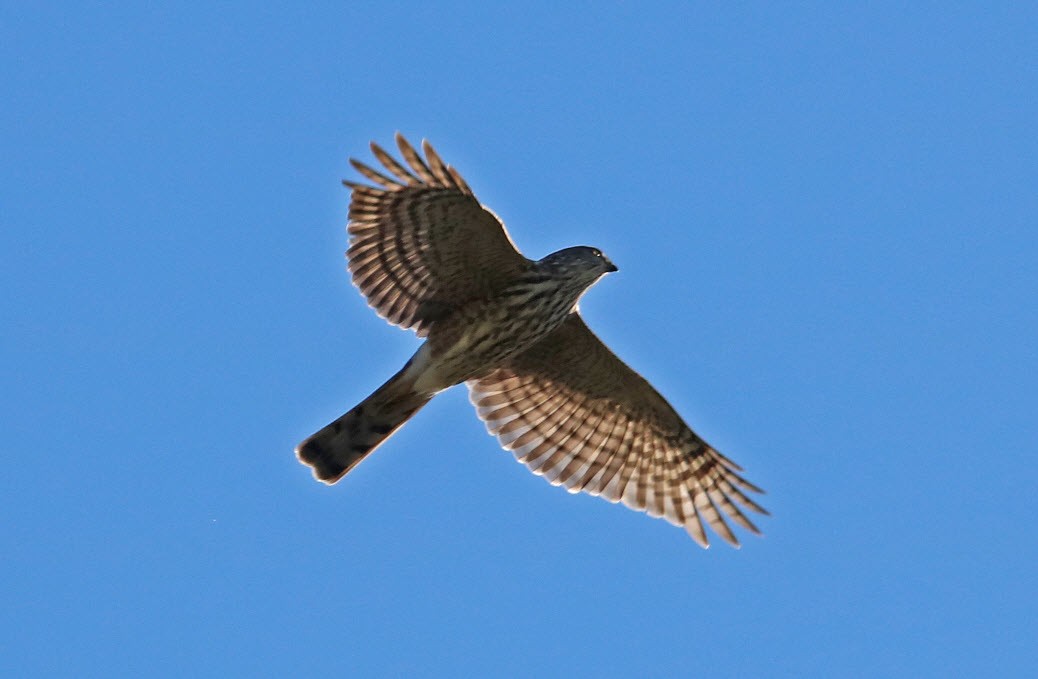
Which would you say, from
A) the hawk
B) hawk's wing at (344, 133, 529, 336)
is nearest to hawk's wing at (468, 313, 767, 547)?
the hawk

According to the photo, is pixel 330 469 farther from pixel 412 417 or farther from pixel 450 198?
pixel 450 198

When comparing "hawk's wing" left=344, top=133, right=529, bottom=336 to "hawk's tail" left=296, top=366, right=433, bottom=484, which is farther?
"hawk's tail" left=296, top=366, right=433, bottom=484

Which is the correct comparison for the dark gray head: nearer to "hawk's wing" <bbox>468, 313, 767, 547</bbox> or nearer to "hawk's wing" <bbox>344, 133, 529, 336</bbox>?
"hawk's wing" <bbox>344, 133, 529, 336</bbox>

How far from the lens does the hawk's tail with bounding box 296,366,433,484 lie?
12547mm

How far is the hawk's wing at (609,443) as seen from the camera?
13469 millimetres

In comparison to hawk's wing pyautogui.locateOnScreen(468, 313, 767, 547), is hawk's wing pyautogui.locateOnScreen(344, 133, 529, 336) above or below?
below

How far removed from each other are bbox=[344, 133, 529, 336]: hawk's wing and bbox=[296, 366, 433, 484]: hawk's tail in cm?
63

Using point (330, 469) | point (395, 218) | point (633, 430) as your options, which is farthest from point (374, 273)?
point (633, 430)

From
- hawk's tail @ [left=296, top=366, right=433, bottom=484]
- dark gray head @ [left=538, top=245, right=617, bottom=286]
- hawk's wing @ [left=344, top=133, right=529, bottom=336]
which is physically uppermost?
dark gray head @ [left=538, top=245, right=617, bottom=286]

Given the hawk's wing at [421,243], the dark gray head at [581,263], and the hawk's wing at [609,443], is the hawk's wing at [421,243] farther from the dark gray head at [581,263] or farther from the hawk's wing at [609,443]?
the hawk's wing at [609,443]

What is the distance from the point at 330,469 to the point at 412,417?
2.44 feet

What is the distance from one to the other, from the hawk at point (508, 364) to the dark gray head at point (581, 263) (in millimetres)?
11

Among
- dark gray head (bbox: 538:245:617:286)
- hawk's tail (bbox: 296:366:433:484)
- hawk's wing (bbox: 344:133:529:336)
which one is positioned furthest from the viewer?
hawk's tail (bbox: 296:366:433:484)

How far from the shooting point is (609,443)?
1366 cm
